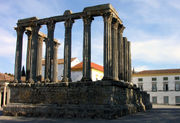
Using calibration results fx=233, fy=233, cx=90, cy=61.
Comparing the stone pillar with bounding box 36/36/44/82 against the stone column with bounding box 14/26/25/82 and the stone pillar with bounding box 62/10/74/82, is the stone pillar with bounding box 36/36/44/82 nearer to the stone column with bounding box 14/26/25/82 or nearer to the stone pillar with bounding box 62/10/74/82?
the stone column with bounding box 14/26/25/82

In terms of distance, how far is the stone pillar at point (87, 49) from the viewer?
17.8 m

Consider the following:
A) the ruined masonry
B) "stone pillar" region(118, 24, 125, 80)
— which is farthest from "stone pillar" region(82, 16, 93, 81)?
"stone pillar" region(118, 24, 125, 80)

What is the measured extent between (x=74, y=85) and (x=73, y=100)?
3.68 feet

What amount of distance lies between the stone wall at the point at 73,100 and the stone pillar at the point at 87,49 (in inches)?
37.8

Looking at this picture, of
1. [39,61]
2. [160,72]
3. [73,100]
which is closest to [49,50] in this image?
[39,61]

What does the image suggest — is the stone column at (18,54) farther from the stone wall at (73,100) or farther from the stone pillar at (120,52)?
the stone pillar at (120,52)

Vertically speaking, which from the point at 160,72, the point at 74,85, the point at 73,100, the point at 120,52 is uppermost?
the point at 120,52

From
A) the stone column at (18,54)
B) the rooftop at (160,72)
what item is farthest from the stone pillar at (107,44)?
the rooftop at (160,72)

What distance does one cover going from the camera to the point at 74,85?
1755 cm

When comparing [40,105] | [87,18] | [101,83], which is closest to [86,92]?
[101,83]

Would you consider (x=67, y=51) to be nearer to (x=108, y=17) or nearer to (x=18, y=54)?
(x=108, y=17)

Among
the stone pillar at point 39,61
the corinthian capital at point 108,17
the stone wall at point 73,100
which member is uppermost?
the corinthian capital at point 108,17

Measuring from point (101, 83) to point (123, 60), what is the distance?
687 cm

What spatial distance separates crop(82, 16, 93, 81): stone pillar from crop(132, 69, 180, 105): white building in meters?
35.9
